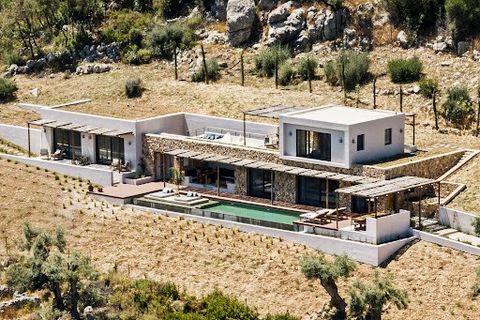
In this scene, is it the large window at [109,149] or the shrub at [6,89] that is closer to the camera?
the large window at [109,149]

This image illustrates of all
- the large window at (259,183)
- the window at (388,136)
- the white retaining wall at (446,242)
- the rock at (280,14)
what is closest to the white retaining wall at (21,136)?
the large window at (259,183)

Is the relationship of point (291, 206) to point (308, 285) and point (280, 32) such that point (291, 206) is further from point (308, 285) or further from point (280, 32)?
point (280, 32)

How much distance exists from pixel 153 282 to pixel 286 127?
9.64 m

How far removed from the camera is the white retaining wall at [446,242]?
188 feet

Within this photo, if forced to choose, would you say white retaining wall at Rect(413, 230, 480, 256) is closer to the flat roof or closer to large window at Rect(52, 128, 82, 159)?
the flat roof

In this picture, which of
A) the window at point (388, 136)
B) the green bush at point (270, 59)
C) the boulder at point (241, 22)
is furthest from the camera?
the boulder at point (241, 22)

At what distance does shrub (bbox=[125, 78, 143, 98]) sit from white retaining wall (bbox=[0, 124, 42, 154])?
19.7 feet

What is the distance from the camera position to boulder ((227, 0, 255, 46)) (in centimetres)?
8144

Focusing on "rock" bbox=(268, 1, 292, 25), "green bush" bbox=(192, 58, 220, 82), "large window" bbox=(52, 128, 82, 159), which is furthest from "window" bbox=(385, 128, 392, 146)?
"rock" bbox=(268, 1, 292, 25)

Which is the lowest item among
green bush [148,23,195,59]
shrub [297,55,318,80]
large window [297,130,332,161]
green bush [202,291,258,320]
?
green bush [202,291,258,320]

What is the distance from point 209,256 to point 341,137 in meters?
7.43

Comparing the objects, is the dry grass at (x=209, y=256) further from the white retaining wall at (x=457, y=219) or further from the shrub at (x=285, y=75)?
the shrub at (x=285, y=75)

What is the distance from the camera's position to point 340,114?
65312mm

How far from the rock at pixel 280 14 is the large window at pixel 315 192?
18.4 m
